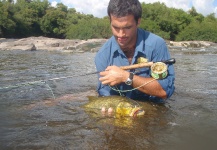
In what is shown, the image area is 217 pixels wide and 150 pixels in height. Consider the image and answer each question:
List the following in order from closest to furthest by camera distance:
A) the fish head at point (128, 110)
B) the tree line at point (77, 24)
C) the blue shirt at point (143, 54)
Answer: the fish head at point (128, 110) < the blue shirt at point (143, 54) < the tree line at point (77, 24)

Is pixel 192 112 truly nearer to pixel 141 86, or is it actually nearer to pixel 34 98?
pixel 141 86

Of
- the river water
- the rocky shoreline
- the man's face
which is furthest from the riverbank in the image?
the man's face

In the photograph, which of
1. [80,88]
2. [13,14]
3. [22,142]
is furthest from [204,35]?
[22,142]

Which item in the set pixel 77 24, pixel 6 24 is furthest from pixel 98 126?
pixel 77 24

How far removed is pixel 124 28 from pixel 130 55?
→ 79 centimetres

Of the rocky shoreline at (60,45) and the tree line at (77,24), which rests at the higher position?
the tree line at (77,24)

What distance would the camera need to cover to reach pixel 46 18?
67438 millimetres

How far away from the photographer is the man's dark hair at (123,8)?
3730 millimetres

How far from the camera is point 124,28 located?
3807 mm

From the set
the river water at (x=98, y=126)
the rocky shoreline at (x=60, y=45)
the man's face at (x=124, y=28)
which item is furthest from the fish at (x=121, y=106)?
the rocky shoreline at (x=60, y=45)

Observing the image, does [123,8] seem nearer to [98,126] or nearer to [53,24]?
[98,126]

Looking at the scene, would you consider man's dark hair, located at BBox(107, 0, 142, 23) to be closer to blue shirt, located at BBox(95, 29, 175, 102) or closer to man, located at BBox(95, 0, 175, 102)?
man, located at BBox(95, 0, 175, 102)

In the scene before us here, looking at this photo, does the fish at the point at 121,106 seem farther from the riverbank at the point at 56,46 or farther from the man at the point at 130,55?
Answer: the riverbank at the point at 56,46

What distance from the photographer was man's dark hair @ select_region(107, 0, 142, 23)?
3.73 meters
